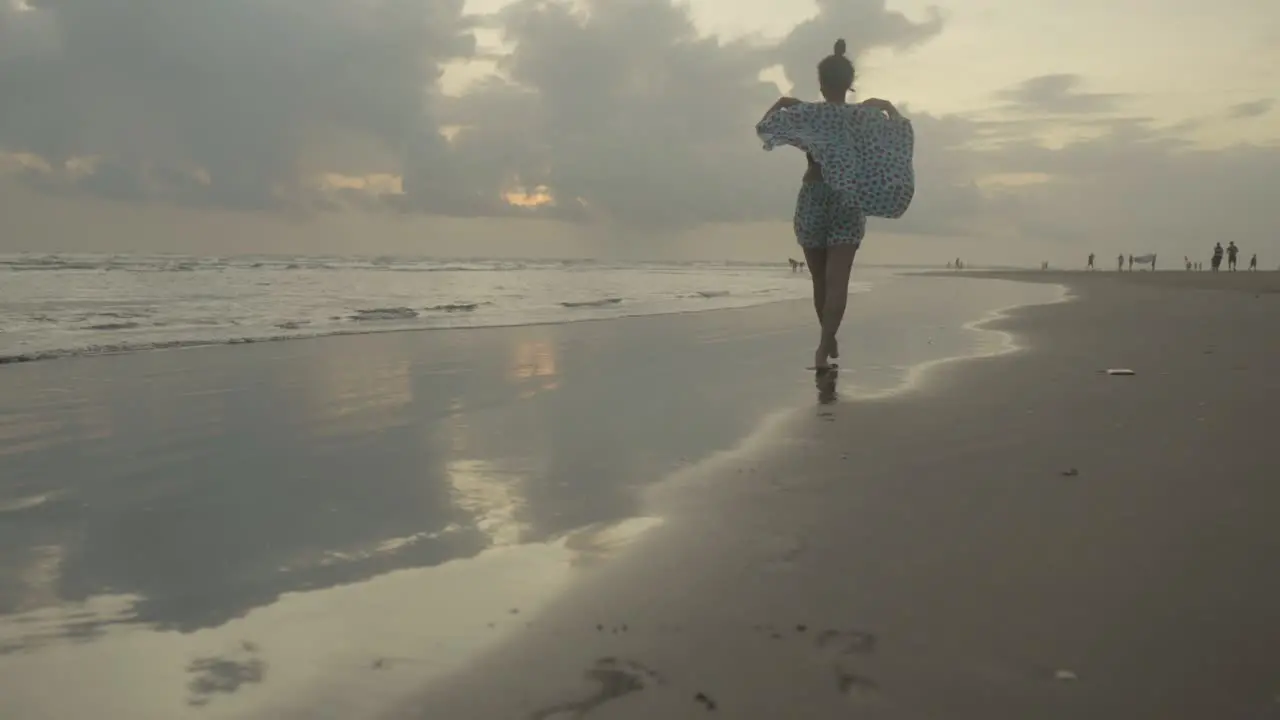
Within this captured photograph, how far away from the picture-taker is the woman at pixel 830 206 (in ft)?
18.0

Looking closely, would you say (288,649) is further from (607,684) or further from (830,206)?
(830,206)

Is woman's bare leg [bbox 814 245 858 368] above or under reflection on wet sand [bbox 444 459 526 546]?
above

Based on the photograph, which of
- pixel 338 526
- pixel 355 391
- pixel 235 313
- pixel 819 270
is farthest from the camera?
pixel 235 313

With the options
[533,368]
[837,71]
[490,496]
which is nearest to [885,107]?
[837,71]

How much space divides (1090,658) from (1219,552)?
775mm

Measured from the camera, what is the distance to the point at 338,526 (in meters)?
2.53

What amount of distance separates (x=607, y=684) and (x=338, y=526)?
130 centimetres

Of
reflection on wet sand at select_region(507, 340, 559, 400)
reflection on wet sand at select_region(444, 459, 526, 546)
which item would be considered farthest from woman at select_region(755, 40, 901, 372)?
reflection on wet sand at select_region(444, 459, 526, 546)

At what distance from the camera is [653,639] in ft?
5.58

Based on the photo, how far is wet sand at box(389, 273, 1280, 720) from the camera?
1449 millimetres

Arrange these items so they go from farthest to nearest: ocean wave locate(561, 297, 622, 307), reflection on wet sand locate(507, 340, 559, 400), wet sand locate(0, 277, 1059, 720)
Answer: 1. ocean wave locate(561, 297, 622, 307)
2. reflection on wet sand locate(507, 340, 559, 400)
3. wet sand locate(0, 277, 1059, 720)

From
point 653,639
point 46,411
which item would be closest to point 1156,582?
point 653,639

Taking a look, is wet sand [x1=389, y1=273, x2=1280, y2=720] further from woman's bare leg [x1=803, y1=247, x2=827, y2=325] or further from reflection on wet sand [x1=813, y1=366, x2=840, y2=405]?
woman's bare leg [x1=803, y1=247, x2=827, y2=325]

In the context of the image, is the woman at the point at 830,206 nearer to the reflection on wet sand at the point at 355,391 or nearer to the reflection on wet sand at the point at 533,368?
the reflection on wet sand at the point at 533,368
